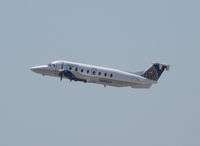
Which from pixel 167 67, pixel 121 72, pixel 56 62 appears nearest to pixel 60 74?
pixel 56 62

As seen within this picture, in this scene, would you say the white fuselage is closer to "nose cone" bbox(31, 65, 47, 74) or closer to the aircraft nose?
"nose cone" bbox(31, 65, 47, 74)

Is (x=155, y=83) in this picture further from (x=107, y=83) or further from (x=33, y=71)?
(x=33, y=71)

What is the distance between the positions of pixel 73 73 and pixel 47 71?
5857 mm

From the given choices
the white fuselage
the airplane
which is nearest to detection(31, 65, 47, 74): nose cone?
the airplane

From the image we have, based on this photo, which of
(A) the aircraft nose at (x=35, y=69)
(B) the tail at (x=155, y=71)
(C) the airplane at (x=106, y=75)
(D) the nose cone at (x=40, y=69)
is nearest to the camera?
(C) the airplane at (x=106, y=75)

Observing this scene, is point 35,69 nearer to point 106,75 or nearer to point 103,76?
point 103,76

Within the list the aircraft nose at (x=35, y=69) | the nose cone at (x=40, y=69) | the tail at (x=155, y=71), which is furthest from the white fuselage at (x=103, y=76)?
the aircraft nose at (x=35, y=69)

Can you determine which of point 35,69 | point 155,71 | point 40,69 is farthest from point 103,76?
point 35,69

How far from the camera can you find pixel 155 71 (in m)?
142

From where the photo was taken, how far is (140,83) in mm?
138875

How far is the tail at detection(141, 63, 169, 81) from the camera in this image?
14100cm

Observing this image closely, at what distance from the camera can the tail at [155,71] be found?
141 meters

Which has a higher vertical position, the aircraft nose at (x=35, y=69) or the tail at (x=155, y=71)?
the tail at (x=155, y=71)

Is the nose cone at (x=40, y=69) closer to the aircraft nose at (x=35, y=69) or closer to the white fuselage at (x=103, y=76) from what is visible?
the aircraft nose at (x=35, y=69)
